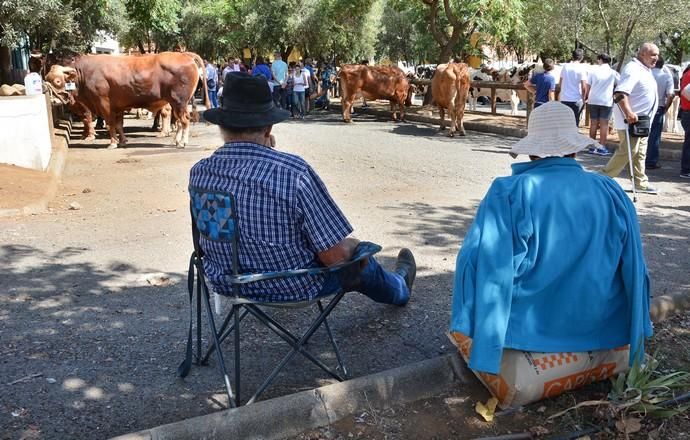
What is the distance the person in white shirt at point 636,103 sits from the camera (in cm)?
830

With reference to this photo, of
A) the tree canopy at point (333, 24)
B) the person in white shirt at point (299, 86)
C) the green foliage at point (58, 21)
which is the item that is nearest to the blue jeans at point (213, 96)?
the tree canopy at point (333, 24)

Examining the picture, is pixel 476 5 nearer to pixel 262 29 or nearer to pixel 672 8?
pixel 672 8

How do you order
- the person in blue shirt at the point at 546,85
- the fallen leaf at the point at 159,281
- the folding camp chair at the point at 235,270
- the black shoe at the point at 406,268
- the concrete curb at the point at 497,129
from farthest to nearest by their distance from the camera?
the person in blue shirt at the point at 546,85 < the concrete curb at the point at 497,129 < the fallen leaf at the point at 159,281 < the black shoe at the point at 406,268 < the folding camp chair at the point at 235,270

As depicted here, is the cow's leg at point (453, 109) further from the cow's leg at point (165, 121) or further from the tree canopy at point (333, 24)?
the cow's leg at point (165, 121)

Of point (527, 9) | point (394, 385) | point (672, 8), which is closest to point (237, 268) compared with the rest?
point (394, 385)

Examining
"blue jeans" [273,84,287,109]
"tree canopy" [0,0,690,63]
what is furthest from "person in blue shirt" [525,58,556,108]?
"blue jeans" [273,84,287,109]

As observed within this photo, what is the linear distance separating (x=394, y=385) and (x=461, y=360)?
418 millimetres

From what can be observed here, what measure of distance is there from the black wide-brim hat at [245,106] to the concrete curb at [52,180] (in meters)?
5.13

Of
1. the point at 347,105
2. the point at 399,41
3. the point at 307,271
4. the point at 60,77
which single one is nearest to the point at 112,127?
the point at 60,77

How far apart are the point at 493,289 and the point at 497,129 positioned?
13.4 meters

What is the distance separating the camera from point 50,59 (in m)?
14.2

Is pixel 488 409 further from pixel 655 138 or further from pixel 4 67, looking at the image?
pixel 4 67

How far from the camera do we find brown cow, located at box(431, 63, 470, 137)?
48.6 feet

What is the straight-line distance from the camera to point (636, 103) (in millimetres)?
8492
